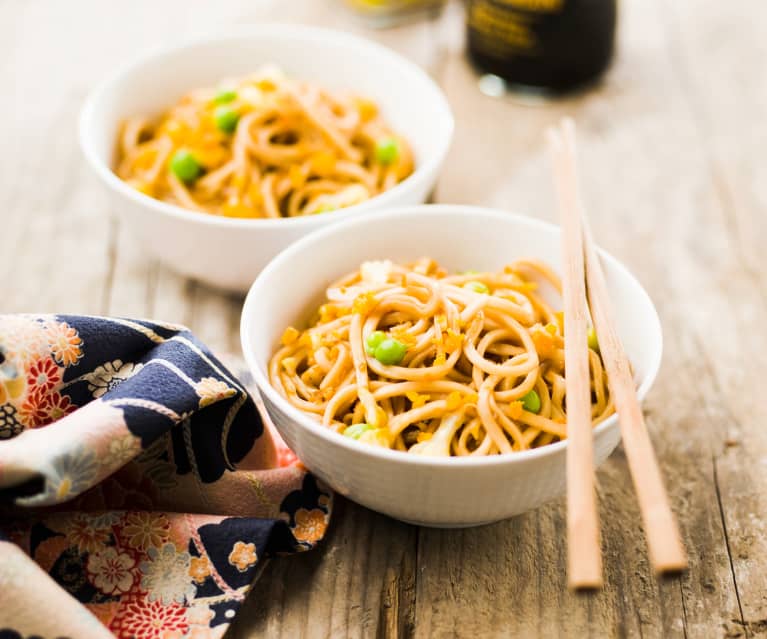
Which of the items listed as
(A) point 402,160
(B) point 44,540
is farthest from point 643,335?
(B) point 44,540

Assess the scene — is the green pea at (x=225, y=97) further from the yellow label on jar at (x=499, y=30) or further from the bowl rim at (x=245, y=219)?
the yellow label on jar at (x=499, y=30)

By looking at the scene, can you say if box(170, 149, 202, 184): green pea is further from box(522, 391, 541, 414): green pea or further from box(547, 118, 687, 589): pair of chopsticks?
box(522, 391, 541, 414): green pea

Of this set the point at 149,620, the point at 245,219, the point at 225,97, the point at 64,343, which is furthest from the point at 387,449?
the point at 225,97

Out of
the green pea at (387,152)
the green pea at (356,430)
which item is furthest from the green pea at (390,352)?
the green pea at (387,152)

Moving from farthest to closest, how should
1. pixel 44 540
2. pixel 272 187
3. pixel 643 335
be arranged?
pixel 272 187, pixel 643 335, pixel 44 540

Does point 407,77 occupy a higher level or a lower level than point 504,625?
higher

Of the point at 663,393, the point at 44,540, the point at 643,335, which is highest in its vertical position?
the point at 643,335

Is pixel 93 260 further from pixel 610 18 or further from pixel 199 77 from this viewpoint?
pixel 610 18

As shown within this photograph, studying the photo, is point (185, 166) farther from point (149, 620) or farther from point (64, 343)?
point (149, 620)
